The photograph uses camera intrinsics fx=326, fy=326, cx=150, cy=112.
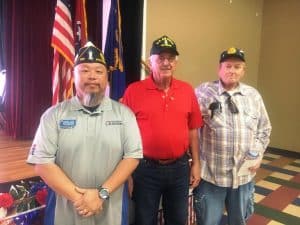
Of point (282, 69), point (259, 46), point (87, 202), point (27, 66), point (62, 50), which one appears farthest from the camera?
point (259, 46)

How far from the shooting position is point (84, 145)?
1496 millimetres

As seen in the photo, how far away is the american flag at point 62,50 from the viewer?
2.65 meters

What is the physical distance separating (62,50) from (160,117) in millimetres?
1200

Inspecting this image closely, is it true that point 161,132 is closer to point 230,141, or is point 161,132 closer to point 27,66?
point 230,141

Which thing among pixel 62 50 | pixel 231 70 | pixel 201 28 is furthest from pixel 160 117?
pixel 201 28

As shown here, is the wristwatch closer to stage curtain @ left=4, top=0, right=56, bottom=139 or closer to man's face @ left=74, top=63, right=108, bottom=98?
man's face @ left=74, top=63, right=108, bottom=98

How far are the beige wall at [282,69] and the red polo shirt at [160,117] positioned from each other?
391 cm

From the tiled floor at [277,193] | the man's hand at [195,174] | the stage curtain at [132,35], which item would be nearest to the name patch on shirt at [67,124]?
the man's hand at [195,174]

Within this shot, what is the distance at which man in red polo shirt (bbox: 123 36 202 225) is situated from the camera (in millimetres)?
1920

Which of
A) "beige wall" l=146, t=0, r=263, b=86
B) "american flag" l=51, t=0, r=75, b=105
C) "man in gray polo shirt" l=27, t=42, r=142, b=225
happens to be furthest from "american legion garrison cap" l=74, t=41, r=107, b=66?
"beige wall" l=146, t=0, r=263, b=86

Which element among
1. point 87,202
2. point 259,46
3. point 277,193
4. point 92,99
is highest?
point 259,46

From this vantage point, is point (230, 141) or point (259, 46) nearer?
point (230, 141)

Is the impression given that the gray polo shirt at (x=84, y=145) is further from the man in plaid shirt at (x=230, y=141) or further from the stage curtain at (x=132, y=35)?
the stage curtain at (x=132, y=35)

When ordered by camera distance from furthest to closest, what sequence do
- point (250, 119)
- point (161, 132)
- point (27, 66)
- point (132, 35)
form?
point (27, 66), point (132, 35), point (250, 119), point (161, 132)
